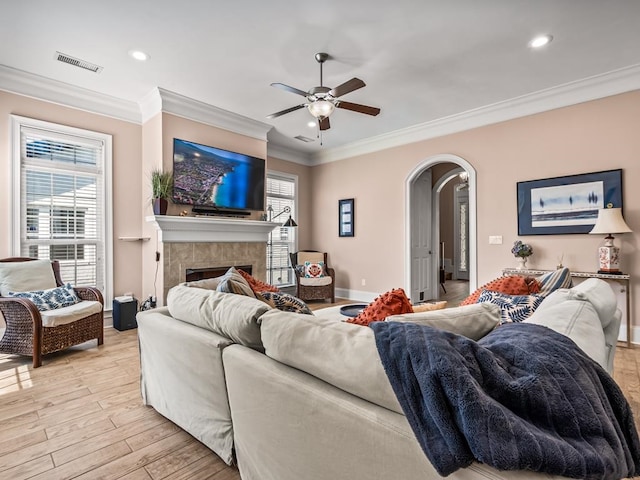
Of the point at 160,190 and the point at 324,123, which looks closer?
the point at 324,123

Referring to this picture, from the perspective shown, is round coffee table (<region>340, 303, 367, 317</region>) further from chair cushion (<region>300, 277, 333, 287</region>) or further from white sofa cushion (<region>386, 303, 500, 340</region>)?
chair cushion (<region>300, 277, 333, 287</region>)

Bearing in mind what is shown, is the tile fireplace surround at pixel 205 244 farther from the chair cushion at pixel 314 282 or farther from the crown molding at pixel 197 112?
the crown molding at pixel 197 112

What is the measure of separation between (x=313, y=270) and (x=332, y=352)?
470 centimetres

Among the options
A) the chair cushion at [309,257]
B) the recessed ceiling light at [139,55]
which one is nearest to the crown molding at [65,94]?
the recessed ceiling light at [139,55]

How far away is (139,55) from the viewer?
3242 mm

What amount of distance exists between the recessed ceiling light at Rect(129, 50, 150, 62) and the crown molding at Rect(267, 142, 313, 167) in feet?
9.43

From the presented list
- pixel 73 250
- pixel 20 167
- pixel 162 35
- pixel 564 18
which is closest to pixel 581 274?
pixel 564 18

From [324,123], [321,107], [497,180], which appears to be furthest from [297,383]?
[497,180]

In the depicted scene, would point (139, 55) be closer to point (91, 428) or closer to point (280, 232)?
point (91, 428)

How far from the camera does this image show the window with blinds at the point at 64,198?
3.70 meters

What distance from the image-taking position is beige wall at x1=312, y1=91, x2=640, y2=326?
3.66 metres

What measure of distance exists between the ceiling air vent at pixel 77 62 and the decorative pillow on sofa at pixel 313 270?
386 cm

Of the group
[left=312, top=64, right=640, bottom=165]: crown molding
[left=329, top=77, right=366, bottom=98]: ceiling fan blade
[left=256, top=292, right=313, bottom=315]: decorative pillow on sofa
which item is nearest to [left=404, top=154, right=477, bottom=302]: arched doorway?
[left=312, top=64, right=640, bottom=165]: crown molding

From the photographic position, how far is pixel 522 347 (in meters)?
0.87
